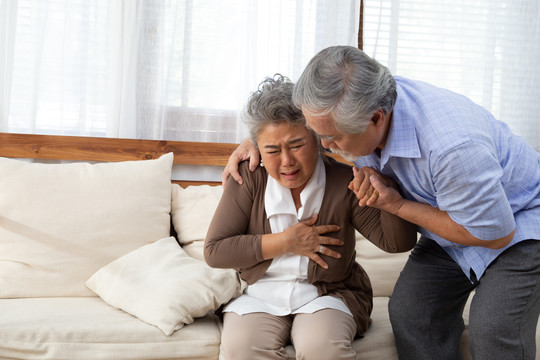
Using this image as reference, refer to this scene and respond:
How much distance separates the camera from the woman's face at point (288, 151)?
1656 mm

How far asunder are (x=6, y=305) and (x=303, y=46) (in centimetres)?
174

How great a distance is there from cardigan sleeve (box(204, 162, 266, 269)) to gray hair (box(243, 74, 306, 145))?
0.60 feet

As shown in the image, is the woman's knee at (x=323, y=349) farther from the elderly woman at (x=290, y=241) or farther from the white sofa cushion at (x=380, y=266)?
the white sofa cushion at (x=380, y=266)

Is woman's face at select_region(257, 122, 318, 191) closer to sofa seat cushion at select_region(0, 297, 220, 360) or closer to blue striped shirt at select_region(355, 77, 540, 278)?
blue striped shirt at select_region(355, 77, 540, 278)

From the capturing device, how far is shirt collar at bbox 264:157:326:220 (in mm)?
1766

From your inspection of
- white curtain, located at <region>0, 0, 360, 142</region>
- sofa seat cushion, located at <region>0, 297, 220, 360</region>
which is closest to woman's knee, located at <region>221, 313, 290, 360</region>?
sofa seat cushion, located at <region>0, 297, 220, 360</region>

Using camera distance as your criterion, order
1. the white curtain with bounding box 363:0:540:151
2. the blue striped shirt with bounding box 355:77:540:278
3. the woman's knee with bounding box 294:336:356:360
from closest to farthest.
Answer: the blue striped shirt with bounding box 355:77:540:278, the woman's knee with bounding box 294:336:356:360, the white curtain with bounding box 363:0:540:151

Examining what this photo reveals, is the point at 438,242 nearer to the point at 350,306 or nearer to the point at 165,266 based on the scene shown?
the point at 350,306

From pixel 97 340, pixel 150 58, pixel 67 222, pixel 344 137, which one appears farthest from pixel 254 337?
pixel 150 58

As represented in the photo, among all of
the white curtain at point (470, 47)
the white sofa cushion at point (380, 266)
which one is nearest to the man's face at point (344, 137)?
the white sofa cushion at point (380, 266)

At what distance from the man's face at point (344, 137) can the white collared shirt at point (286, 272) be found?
0.32 meters

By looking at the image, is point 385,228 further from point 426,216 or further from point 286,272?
point 286,272

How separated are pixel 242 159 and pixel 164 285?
1.73 feet

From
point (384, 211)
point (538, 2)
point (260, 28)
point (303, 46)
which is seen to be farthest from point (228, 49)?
point (538, 2)
